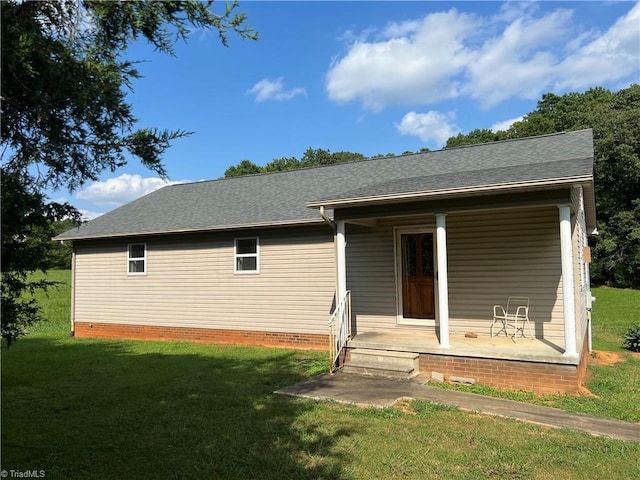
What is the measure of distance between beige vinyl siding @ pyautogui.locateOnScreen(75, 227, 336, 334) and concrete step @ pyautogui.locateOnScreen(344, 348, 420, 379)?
2.53 m

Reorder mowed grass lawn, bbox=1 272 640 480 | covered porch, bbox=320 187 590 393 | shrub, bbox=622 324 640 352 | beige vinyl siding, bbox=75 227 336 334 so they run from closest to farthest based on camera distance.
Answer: mowed grass lawn, bbox=1 272 640 480, covered porch, bbox=320 187 590 393, beige vinyl siding, bbox=75 227 336 334, shrub, bbox=622 324 640 352

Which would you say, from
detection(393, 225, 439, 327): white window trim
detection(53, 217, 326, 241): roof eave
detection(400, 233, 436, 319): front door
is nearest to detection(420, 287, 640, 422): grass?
detection(393, 225, 439, 327): white window trim

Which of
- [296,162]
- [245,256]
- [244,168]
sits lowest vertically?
[245,256]

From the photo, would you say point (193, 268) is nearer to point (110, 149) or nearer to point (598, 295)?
point (110, 149)

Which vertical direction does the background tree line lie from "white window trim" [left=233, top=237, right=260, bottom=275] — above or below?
above

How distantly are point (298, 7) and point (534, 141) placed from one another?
21.1 feet

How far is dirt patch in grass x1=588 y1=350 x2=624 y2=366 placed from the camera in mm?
9342

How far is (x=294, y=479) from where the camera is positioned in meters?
3.83

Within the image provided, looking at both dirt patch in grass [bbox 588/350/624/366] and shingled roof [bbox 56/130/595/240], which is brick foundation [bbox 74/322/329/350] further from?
dirt patch in grass [bbox 588/350/624/366]

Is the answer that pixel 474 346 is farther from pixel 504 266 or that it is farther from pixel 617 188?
pixel 617 188

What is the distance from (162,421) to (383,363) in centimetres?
373

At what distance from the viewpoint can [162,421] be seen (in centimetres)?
535

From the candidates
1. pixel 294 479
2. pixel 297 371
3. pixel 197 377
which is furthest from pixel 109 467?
pixel 297 371

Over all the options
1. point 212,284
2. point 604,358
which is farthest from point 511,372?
point 212,284
